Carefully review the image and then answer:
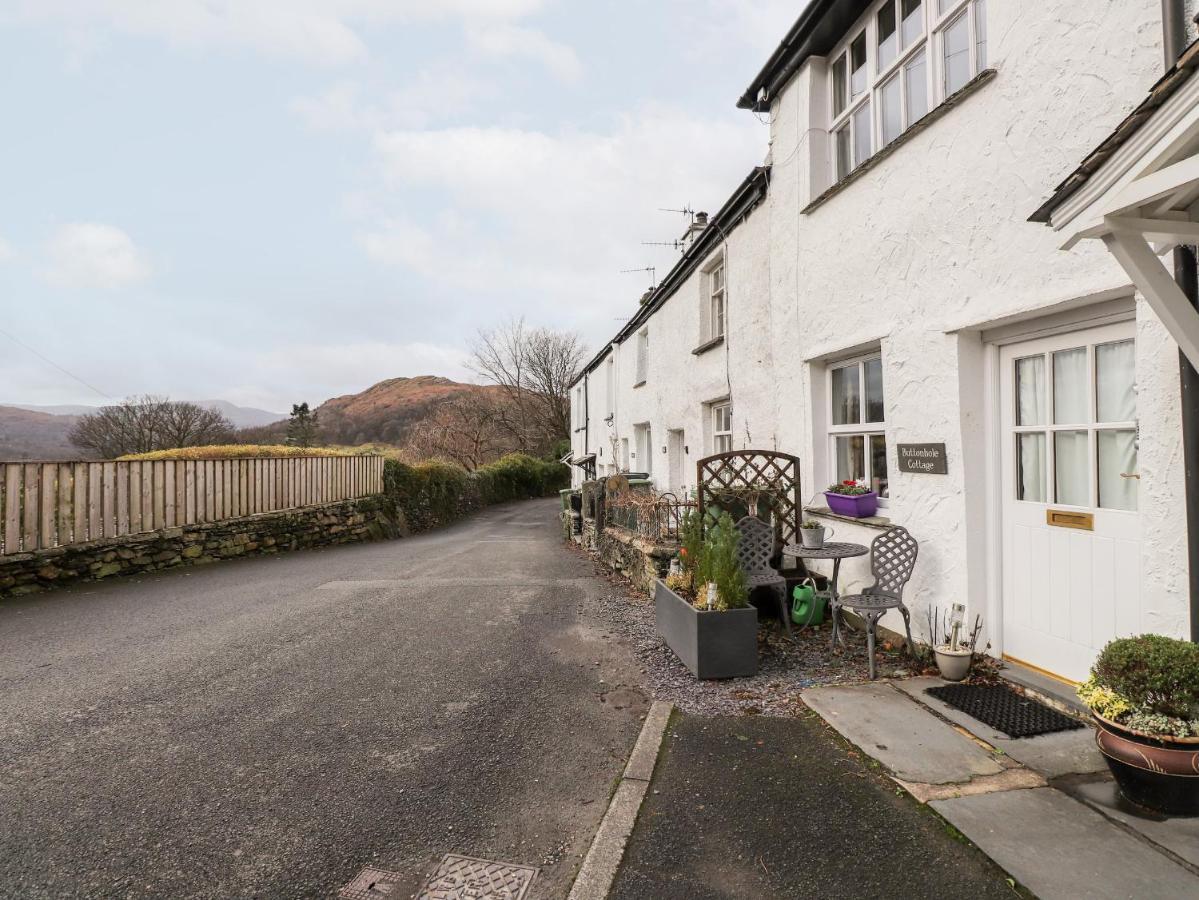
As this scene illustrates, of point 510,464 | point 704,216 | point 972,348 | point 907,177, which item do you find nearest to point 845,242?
point 907,177

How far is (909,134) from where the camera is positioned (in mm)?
4906

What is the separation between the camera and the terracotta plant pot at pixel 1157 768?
8.19ft

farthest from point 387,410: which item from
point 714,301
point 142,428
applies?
point 714,301

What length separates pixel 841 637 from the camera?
5477mm

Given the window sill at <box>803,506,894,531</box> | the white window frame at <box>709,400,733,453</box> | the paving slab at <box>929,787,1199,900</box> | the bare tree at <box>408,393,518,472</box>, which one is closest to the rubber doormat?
the paving slab at <box>929,787,1199,900</box>

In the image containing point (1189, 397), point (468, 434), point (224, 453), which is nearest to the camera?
point (1189, 397)

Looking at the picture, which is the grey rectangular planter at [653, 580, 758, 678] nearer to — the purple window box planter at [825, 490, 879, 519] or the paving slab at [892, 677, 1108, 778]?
the paving slab at [892, 677, 1108, 778]

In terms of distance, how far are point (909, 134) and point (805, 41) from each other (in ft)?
7.07

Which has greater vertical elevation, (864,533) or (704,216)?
(704,216)

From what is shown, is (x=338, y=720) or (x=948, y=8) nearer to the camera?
(x=338, y=720)

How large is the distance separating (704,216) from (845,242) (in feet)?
28.4

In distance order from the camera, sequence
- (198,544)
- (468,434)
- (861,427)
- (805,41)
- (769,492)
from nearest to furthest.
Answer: (861,427), (805,41), (769,492), (198,544), (468,434)

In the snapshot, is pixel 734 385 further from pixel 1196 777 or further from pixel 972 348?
pixel 1196 777

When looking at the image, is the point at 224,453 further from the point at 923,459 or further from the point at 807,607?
the point at 923,459
